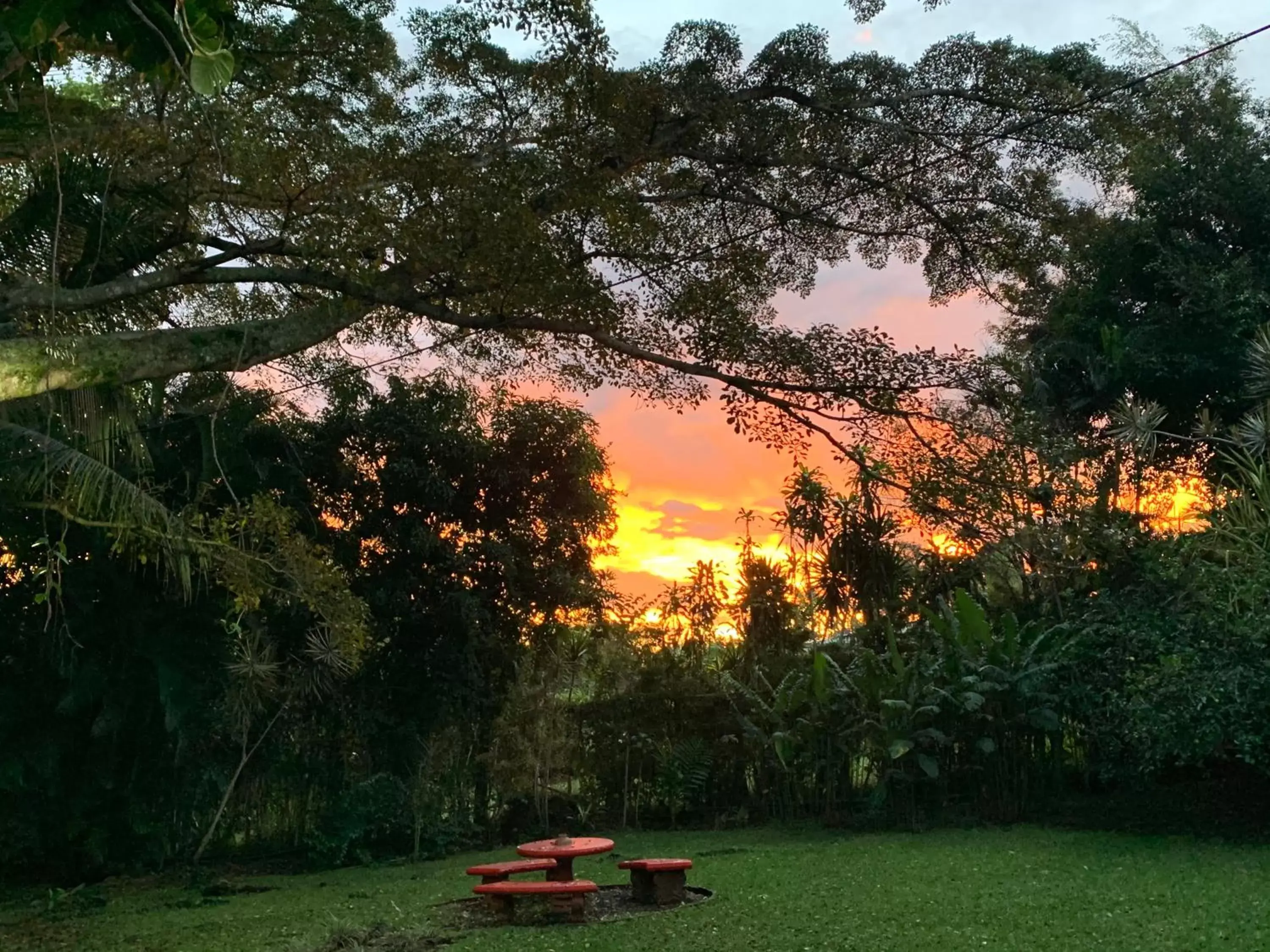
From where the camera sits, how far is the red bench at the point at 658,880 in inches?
222

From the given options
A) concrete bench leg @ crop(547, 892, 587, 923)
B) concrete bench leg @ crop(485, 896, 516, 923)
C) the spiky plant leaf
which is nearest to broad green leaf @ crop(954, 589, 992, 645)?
the spiky plant leaf

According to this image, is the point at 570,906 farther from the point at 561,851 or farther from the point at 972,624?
the point at 972,624

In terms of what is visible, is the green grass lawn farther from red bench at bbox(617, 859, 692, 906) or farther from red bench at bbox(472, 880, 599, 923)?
red bench at bbox(617, 859, 692, 906)

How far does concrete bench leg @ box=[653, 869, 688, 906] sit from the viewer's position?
18.8 feet

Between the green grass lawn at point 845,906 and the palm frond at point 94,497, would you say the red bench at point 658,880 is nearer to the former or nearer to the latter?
the green grass lawn at point 845,906

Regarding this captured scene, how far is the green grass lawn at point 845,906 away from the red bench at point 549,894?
186 millimetres

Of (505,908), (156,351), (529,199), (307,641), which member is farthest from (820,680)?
(156,351)

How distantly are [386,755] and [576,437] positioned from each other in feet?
11.7

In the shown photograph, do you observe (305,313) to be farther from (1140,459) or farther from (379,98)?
(1140,459)

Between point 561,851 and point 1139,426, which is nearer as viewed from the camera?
point 561,851

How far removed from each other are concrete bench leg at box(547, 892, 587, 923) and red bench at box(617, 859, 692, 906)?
44 cm

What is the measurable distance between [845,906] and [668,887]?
114 cm

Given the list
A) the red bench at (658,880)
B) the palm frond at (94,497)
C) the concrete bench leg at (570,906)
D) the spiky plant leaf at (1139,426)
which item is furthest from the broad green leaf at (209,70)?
the spiky plant leaf at (1139,426)

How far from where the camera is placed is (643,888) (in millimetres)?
5855
